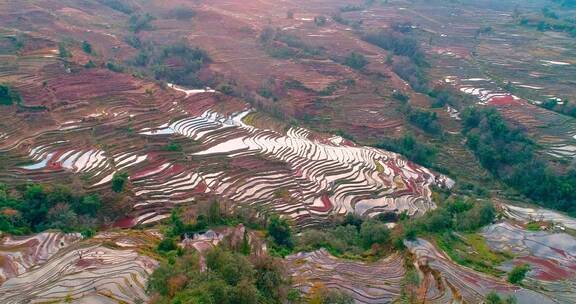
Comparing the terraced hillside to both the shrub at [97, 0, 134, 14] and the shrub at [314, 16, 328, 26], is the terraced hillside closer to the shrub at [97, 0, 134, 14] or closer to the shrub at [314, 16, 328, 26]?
the shrub at [314, 16, 328, 26]

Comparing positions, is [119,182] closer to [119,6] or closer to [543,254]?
[543,254]

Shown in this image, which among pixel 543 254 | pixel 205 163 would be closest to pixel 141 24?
pixel 205 163

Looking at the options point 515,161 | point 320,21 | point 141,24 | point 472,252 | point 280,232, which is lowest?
point 515,161

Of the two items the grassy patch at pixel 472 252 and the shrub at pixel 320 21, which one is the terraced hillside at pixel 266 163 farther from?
the shrub at pixel 320 21

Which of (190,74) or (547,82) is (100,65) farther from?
(547,82)

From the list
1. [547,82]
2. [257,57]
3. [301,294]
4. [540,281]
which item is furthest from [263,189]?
[547,82]

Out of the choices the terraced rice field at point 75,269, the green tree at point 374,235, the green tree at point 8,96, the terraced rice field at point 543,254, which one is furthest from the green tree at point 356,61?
the terraced rice field at point 75,269

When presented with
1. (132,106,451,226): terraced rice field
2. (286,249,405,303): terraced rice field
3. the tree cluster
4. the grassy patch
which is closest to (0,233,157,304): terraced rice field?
(132,106,451,226): terraced rice field
